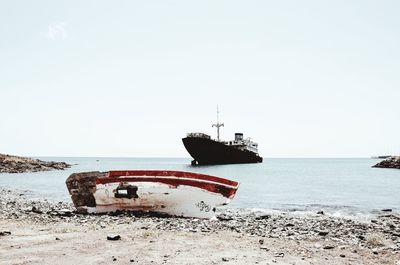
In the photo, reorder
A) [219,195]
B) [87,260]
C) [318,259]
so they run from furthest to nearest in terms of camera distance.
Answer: [219,195]
[318,259]
[87,260]

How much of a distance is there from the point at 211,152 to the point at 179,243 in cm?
7273

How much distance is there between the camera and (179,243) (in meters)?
8.29

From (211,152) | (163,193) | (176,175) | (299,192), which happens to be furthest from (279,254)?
(211,152)

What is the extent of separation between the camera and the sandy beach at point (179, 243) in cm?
708

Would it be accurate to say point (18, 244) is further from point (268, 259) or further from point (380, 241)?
point (380, 241)

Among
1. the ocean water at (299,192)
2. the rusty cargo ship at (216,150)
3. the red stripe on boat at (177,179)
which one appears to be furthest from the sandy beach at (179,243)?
the rusty cargo ship at (216,150)

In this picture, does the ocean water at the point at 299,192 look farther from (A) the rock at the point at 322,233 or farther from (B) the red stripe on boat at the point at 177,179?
(A) the rock at the point at 322,233

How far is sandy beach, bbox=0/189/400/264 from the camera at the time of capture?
23.2 feet

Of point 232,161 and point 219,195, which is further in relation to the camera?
point 232,161

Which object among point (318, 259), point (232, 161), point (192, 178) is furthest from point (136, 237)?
point (232, 161)

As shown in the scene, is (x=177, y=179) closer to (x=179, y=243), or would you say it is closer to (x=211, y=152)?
(x=179, y=243)

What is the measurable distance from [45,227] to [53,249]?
3057 mm

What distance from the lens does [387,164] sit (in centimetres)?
10312

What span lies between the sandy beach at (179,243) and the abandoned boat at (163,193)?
4.77 feet
